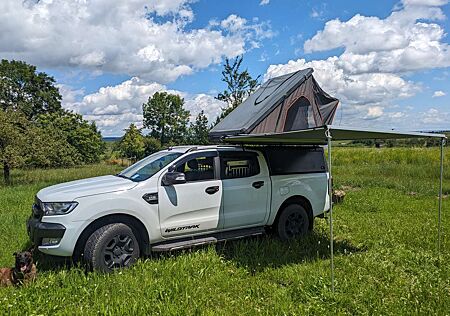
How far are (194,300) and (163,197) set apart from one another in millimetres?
1634

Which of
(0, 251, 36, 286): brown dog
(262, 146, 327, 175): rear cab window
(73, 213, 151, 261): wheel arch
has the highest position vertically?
(262, 146, 327, 175): rear cab window

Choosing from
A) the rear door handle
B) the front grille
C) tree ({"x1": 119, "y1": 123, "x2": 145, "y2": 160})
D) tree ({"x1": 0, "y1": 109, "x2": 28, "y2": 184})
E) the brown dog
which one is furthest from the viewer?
tree ({"x1": 119, "y1": 123, "x2": 145, "y2": 160})

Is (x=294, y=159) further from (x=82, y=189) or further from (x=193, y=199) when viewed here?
(x=82, y=189)

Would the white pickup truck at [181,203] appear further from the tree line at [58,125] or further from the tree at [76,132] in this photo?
the tree at [76,132]

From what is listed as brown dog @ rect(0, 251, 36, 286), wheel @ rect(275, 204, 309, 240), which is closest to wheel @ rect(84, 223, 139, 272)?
brown dog @ rect(0, 251, 36, 286)

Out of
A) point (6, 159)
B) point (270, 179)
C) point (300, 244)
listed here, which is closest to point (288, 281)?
point (300, 244)

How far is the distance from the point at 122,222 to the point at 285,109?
7.75 meters

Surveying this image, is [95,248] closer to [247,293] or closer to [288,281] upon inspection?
[247,293]

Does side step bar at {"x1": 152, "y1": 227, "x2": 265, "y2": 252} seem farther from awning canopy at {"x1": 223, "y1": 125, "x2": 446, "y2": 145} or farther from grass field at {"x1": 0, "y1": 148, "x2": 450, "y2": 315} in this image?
awning canopy at {"x1": 223, "y1": 125, "x2": 446, "y2": 145}

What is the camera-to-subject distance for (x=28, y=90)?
42812 mm

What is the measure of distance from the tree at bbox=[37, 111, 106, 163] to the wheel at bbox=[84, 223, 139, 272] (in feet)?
130

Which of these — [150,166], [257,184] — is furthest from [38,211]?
[257,184]

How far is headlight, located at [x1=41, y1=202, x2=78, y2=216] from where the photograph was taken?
4.50 metres

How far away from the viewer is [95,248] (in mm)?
4480
